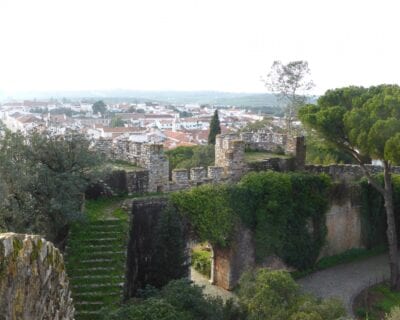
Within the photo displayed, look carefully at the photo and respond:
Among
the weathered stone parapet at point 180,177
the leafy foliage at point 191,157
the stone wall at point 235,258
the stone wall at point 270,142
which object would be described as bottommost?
the stone wall at point 235,258

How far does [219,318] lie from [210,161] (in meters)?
18.9

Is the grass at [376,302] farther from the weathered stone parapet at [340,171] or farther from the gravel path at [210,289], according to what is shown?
the weathered stone parapet at [340,171]

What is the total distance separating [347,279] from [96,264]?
9661mm

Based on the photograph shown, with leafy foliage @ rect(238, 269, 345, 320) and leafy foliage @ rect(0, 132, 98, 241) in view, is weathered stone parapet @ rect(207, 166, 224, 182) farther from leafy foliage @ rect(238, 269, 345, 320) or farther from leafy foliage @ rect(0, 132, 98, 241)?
leafy foliage @ rect(0, 132, 98, 241)

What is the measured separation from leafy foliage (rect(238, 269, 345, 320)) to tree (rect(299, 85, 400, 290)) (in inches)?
227

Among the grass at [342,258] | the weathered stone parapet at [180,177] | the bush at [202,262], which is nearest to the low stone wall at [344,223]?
the grass at [342,258]

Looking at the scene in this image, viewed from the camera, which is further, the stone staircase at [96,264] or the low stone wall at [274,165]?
the low stone wall at [274,165]

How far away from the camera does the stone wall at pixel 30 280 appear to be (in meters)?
4.20

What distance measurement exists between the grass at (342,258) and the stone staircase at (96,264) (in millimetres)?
7513

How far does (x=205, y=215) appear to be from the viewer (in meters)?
15.5

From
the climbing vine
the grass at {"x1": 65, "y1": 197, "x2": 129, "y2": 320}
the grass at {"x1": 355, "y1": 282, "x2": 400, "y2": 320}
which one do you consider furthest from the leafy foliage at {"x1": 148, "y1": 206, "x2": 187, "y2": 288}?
the grass at {"x1": 355, "y1": 282, "x2": 400, "y2": 320}

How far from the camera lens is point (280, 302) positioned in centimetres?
1166

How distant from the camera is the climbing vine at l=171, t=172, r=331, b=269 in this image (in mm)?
15539

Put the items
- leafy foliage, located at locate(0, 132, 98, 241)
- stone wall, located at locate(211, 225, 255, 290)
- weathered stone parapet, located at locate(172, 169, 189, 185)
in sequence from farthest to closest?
stone wall, located at locate(211, 225, 255, 290) < weathered stone parapet, located at locate(172, 169, 189, 185) < leafy foliage, located at locate(0, 132, 98, 241)
